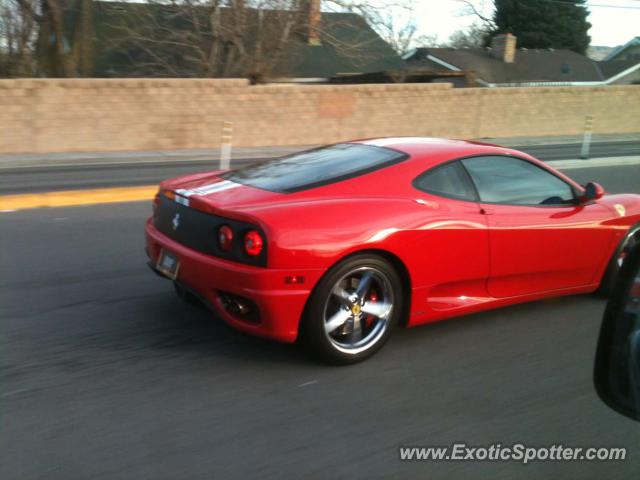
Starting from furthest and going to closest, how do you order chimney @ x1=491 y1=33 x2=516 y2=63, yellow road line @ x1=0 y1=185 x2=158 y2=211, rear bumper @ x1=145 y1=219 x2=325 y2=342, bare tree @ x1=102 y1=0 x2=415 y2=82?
chimney @ x1=491 y1=33 x2=516 y2=63
bare tree @ x1=102 y1=0 x2=415 y2=82
yellow road line @ x1=0 y1=185 x2=158 y2=211
rear bumper @ x1=145 y1=219 x2=325 y2=342

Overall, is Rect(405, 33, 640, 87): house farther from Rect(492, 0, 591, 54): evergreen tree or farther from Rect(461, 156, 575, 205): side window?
Rect(461, 156, 575, 205): side window

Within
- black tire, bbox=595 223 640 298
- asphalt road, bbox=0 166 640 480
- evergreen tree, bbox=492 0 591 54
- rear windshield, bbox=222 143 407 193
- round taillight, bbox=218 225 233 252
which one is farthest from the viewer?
evergreen tree, bbox=492 0 591 54

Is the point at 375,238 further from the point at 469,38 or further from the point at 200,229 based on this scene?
the point at 469,38

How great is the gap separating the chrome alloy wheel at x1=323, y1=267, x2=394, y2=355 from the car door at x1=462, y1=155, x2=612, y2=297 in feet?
2.86

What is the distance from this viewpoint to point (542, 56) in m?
48.2

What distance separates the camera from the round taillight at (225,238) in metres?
4.06

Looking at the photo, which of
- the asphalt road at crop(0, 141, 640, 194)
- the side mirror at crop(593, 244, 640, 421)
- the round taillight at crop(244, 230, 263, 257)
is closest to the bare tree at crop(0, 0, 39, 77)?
the asphalt road at crop(0, 141, 640, 194)

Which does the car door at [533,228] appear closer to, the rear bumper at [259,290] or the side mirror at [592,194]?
the side mirror at [592,194]

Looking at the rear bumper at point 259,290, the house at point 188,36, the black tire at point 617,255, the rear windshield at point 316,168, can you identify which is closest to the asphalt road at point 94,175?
the rear windshield at point 316,168

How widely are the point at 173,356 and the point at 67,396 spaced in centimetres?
75

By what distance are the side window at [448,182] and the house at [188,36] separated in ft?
70.0

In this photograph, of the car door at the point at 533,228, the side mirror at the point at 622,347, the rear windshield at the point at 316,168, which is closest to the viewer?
the side mirror at the point at 622,347

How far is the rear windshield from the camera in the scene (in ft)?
14.9

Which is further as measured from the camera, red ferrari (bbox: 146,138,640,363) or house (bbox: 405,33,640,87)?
house (bbox: 405,33,640,87)
